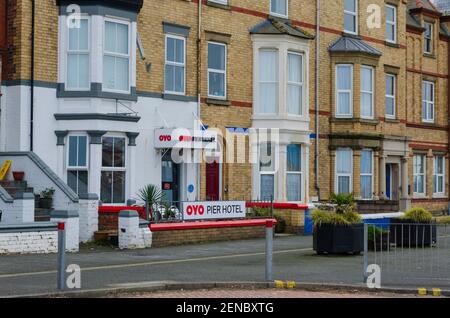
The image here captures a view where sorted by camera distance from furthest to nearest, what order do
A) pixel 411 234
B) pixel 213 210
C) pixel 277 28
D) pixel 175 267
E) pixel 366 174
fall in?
pixel 366 174
pixel 277 28
pixel 213 210
pixel 411 234
pixel 175 267

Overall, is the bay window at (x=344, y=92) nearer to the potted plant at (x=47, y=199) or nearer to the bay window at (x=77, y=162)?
the bay window at (x=77, y=162)

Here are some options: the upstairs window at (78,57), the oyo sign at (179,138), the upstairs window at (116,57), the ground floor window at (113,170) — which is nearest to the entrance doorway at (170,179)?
the oyo sign at (179,138)

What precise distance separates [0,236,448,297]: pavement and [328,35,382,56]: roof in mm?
12382

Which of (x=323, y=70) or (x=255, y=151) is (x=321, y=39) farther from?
(x=255, y=151)

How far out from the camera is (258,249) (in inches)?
867

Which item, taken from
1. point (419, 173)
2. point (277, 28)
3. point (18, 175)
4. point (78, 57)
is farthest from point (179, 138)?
point (419, 173)

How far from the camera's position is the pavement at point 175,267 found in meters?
14.6

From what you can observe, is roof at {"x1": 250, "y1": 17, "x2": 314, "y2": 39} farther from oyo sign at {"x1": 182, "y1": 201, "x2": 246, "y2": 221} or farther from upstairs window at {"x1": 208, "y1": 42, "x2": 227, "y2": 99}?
oyo sign at {"x1": 182, "y1": 201, "x2": 246, "y2": 221}

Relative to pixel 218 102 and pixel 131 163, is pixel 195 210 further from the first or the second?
pixel 218 102

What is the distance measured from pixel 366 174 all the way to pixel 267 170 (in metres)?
5.85

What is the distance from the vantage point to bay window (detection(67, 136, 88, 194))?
2455 centimetres

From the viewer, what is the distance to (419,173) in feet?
131

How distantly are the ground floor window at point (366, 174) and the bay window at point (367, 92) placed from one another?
1.59 meters
